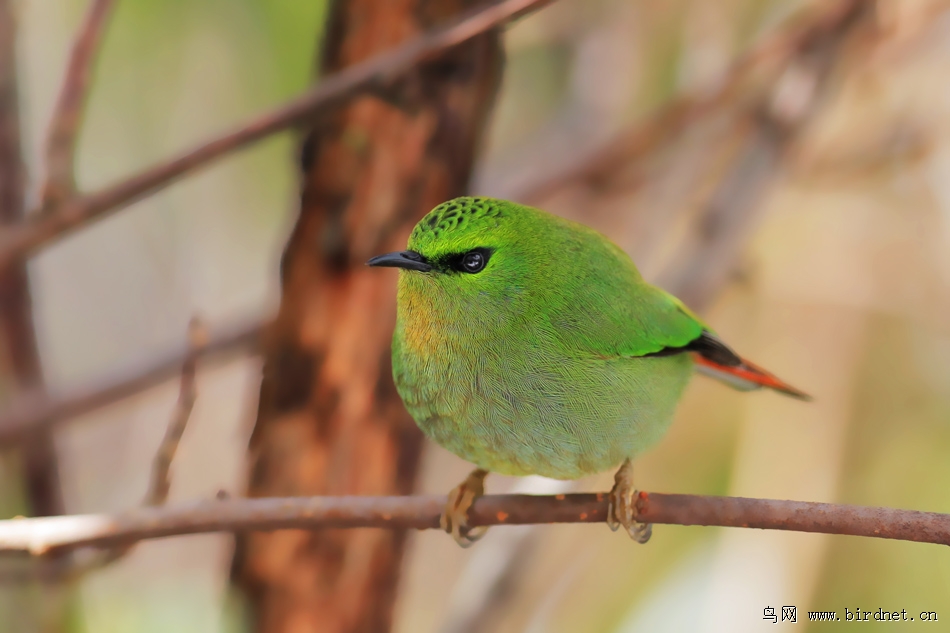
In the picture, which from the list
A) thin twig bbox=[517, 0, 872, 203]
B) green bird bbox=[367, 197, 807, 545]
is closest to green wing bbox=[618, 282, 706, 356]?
green bird bbox=[367, 197, 807, 545]

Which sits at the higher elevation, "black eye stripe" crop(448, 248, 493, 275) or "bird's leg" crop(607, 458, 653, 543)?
"black eye stripe" crop(448, 248, 493, 275)

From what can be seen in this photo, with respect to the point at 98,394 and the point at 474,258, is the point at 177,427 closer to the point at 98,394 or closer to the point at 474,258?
the point at 474,258

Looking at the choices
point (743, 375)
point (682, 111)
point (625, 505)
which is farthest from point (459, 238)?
point (682, 111)

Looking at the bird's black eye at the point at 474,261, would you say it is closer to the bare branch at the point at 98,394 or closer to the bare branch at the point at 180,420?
the bare branch at the point at 180,420

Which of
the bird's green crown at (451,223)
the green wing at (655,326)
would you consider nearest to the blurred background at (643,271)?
the green wing at (655,326)

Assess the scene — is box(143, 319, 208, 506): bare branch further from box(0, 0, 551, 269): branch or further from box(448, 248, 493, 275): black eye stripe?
box(448, 248, 493, 275): black eye stripe

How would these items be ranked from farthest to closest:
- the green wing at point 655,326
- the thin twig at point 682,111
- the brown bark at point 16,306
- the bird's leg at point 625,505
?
the thin twig at point 682,111
the brown bark at point 16,306
the bird's leg at point 625,505
the green wing at point 655,326
